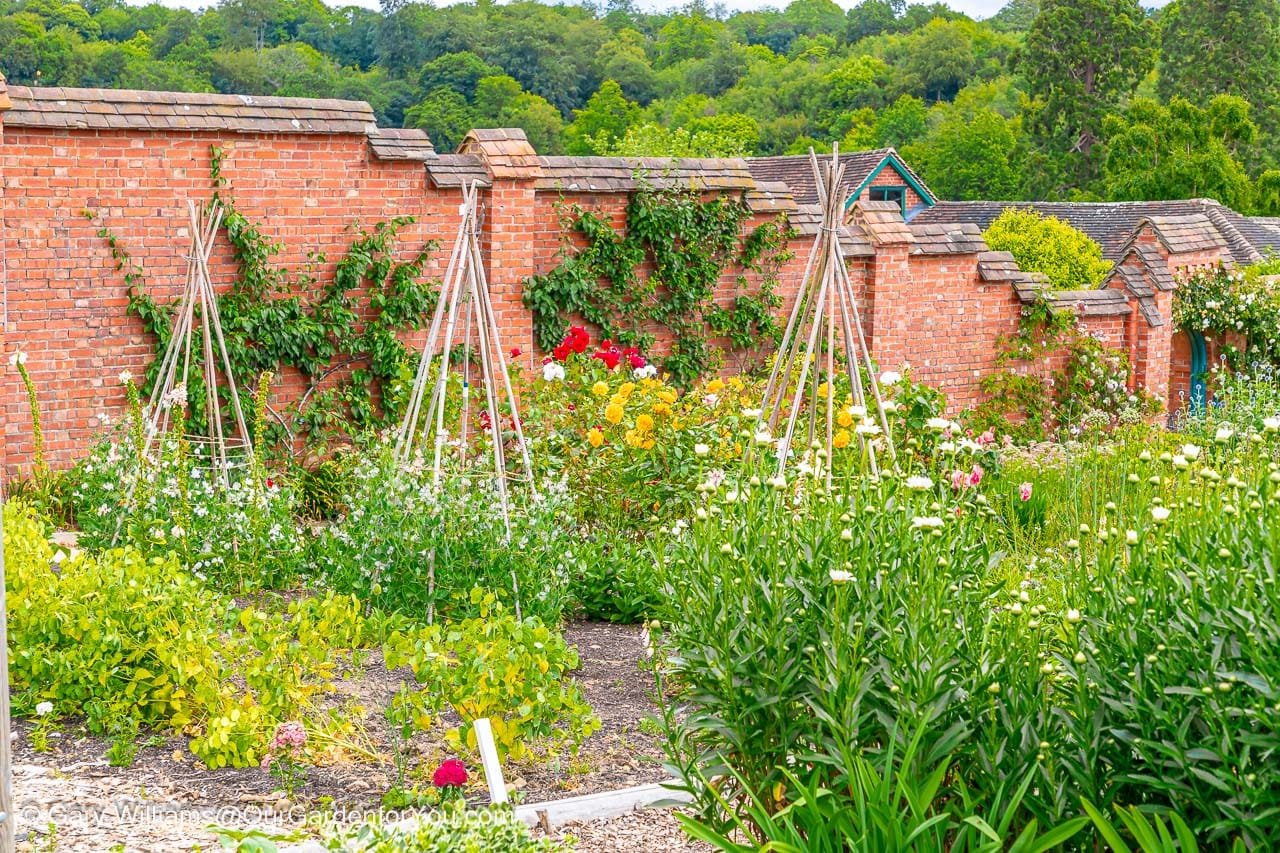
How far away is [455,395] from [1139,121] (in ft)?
101

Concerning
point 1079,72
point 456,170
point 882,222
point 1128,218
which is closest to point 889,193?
point 1128,218

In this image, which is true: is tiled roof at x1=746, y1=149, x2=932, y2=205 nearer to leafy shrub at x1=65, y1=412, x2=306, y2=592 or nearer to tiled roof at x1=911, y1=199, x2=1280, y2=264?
tiled roof at x1=911, y1=199, x2=1280, y2=264

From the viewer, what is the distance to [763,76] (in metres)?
51.4

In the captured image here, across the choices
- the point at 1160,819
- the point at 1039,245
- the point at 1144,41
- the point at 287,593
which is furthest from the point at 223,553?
the point at 1144,41

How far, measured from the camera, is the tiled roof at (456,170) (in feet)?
30.5

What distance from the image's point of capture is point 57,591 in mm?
4930

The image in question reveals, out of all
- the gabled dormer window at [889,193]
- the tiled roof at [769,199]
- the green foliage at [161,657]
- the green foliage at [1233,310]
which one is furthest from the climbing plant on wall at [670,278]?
the gabled dormer window at [889,193]

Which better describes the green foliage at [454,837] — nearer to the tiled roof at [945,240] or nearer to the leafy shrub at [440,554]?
the leafy shrub at [440,554]

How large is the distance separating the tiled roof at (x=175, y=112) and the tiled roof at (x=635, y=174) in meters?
1.45

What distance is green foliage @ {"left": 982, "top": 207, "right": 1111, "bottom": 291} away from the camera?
77.5ft

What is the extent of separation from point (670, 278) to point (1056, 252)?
51.0 feet

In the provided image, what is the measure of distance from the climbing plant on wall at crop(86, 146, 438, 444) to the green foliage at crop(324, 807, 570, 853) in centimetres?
565

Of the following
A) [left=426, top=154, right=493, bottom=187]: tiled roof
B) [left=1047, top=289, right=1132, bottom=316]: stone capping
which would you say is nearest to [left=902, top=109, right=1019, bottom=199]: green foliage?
[left=1047, top=289, right=1132, bottom=316]: stone capping

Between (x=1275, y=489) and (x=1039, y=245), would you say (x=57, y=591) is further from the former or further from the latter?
(x=1039, y=245)
